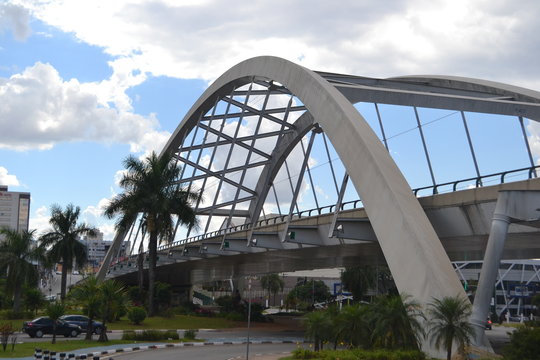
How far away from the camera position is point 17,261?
53031mm

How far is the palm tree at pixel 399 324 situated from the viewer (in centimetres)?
2289

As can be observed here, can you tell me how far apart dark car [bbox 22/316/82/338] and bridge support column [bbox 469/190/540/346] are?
26.2 m

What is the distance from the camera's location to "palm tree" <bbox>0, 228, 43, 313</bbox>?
2072 inches

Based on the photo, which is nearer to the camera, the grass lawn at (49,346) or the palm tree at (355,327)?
the palm tree at (355,327)

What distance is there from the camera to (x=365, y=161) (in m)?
26.9

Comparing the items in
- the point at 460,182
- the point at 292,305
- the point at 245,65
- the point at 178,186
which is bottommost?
the point at 292,305

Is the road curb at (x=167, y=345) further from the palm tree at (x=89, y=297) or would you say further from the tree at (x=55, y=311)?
the tree at (x=55, y=311)

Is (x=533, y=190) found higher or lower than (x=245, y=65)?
lower

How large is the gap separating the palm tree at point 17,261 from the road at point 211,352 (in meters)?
21.2

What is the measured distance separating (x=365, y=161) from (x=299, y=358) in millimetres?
7801

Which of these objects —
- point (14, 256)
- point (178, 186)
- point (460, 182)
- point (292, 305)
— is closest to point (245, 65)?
point (178, 186)

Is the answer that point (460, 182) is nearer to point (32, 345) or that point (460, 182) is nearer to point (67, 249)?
point (32, 345)

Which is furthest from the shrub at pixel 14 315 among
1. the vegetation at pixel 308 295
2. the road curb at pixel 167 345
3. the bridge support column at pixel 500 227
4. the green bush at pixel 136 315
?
the vegetation at pixel 308 295

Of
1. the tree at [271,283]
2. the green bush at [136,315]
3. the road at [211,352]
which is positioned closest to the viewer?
the road at [211,352]
